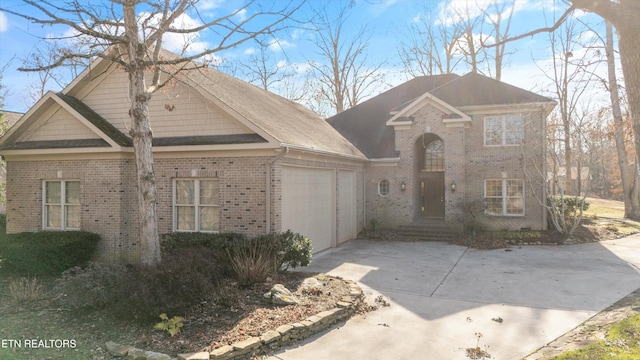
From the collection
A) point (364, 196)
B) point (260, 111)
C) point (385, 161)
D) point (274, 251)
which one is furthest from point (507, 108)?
point (274, 251)

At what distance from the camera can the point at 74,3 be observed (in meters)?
7.82

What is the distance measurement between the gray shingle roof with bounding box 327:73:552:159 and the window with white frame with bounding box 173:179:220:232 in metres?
9.04

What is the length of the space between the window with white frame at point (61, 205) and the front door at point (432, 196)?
14.2m

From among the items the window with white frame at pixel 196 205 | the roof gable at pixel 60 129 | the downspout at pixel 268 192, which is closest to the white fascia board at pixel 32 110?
the roof gable at pixel 60 129

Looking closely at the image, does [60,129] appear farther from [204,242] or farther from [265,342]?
[265,342]

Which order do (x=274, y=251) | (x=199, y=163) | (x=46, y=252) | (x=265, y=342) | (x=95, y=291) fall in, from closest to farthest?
(x=265, y=342), (x=95, y=291), (x=274, y=251), (x=46, y=252), (x=199, y=163)

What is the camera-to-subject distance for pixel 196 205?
11.4 m

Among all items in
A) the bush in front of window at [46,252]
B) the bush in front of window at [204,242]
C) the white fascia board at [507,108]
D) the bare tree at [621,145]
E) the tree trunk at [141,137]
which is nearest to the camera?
the tree trunk at [141,137]

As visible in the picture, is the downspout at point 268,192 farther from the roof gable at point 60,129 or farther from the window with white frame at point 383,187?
the window with white frame at point 383,187

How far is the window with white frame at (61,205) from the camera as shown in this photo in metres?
12.1

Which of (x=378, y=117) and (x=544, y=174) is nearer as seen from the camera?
Answer: (x=544, y=174)

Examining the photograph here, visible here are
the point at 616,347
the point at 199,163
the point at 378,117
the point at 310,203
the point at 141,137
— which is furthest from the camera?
the point at 378,117

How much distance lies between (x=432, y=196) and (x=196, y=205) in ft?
38.7

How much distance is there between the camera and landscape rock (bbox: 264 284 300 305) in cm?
712
